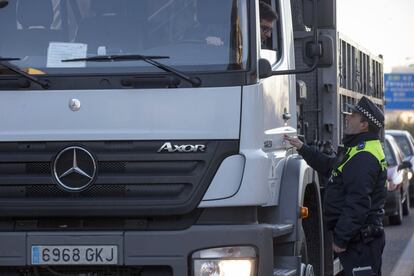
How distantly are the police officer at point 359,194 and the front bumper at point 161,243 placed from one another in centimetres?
112

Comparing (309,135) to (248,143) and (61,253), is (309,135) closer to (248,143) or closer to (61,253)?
(248,143)

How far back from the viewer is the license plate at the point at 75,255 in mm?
5492

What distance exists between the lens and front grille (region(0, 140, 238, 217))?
5520mm

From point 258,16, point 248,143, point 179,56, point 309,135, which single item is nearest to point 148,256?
point 248,143

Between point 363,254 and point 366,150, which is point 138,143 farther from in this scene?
point 363,254

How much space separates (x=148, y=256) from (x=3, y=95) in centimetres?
141

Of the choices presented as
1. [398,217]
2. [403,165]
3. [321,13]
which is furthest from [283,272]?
[403,165]

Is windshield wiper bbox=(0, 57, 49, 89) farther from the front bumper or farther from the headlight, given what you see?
the headlight

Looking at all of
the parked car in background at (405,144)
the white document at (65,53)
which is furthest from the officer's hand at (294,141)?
the parked car in background at (405,144)

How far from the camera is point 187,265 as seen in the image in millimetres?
5445

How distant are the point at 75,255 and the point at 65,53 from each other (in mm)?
1309

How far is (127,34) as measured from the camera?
5.82m

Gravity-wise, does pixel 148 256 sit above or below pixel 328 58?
below

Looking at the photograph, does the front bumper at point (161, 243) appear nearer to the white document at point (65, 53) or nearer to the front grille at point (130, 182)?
the front grille at point (130, 182)
